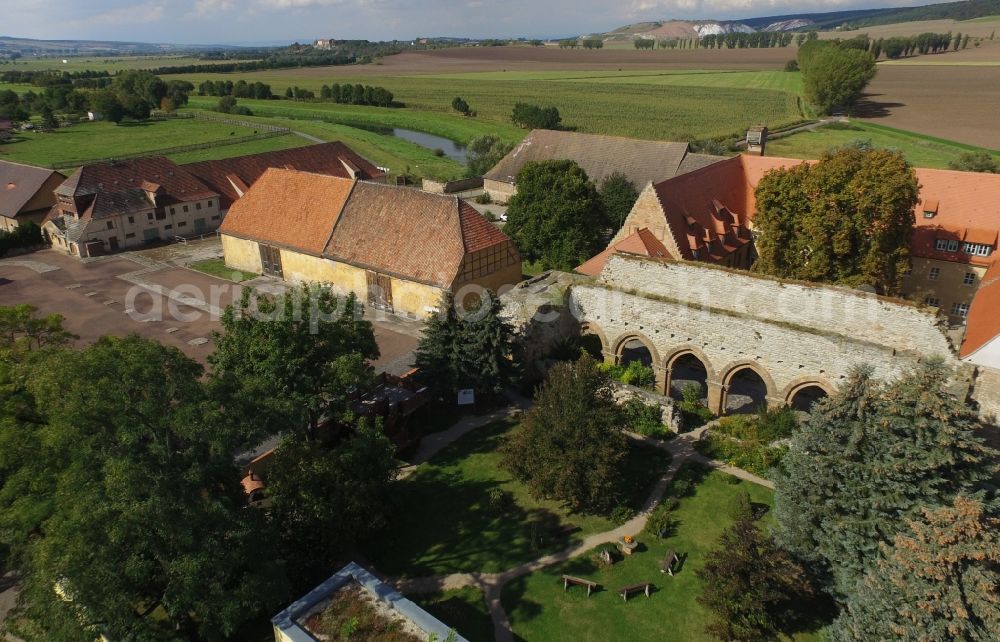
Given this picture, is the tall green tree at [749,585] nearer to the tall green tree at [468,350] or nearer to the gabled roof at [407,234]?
the tall green tree at [468,350]

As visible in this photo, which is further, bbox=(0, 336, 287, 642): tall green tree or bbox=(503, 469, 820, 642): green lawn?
bbox=(503, 469, 820, 642): green lawn

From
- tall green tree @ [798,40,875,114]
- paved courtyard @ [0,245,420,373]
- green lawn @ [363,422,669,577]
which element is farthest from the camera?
tall green tree @ [798,40,875,114]

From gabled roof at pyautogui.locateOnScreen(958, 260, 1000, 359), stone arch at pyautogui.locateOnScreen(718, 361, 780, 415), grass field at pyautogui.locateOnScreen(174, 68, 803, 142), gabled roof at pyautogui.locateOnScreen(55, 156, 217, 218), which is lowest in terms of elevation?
stone arch at pyautogui.locateOnScreen(718, 361, 780, 415)

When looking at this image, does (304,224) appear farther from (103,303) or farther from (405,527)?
(405,527)

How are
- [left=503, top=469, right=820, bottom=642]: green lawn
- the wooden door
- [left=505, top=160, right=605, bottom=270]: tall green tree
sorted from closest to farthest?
[left=503, top=469, right=820, bottom=642]: green lawn
the wooden door
[left=505, top=160, right=605, bottom=270]: tall green tree

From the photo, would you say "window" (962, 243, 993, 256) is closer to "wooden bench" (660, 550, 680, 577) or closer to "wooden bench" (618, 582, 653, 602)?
"wooden bench" (660, 550, 680, 577)

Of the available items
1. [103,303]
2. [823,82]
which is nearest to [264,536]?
[103,303]

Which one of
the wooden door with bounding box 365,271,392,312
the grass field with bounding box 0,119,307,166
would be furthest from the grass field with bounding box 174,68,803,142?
the wooden door with bounding box 365,271,392,312
